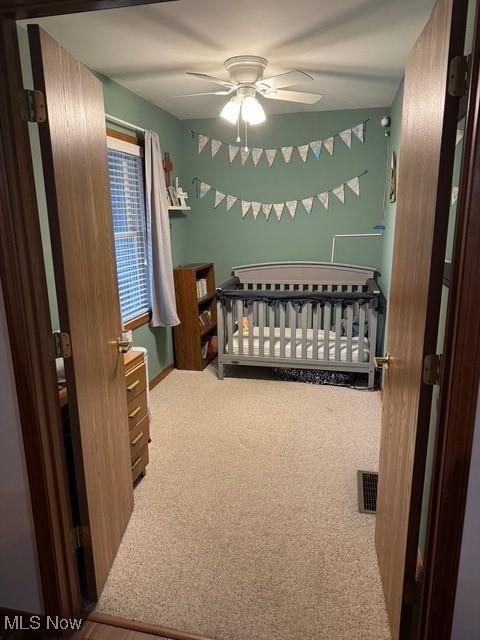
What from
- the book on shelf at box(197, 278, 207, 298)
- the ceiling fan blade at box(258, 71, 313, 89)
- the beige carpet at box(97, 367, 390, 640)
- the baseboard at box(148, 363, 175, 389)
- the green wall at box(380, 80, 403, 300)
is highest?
the ceiling fan blade at box(258, 71, 313, 89)

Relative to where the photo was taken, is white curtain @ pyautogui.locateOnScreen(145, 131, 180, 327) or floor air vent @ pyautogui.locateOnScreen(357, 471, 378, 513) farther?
white curtain @ pyautogui.locateOnScreen(145, 131, 180, 327)

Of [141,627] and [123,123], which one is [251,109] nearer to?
[123,123]

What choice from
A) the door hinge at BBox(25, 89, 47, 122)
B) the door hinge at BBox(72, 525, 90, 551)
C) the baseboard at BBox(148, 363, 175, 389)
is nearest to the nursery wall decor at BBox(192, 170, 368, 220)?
the baseboard at BBox(148, 363, 175, 389)

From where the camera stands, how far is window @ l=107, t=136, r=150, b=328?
3203 millimetres

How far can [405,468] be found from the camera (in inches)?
52.3

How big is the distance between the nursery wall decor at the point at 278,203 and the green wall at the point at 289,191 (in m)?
0.04

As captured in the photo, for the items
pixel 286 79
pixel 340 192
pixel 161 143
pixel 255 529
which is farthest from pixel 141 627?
pixel 340 192

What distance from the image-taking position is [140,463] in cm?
238

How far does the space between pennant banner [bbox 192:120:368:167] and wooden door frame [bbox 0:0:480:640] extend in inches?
123

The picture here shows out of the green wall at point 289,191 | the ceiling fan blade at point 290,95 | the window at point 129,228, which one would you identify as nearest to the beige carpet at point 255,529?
the window at point 129,228

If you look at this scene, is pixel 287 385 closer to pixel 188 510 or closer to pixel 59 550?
pixel 188 510

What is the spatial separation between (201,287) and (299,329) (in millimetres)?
1076

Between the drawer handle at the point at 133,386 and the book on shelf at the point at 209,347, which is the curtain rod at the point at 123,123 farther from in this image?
the book on shelf at the point at 209,347

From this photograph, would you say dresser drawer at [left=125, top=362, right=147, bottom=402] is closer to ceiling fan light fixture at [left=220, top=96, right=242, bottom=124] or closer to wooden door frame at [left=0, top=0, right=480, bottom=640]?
wooden door frame at [left=0, top=0, right=480, bottom=640]
